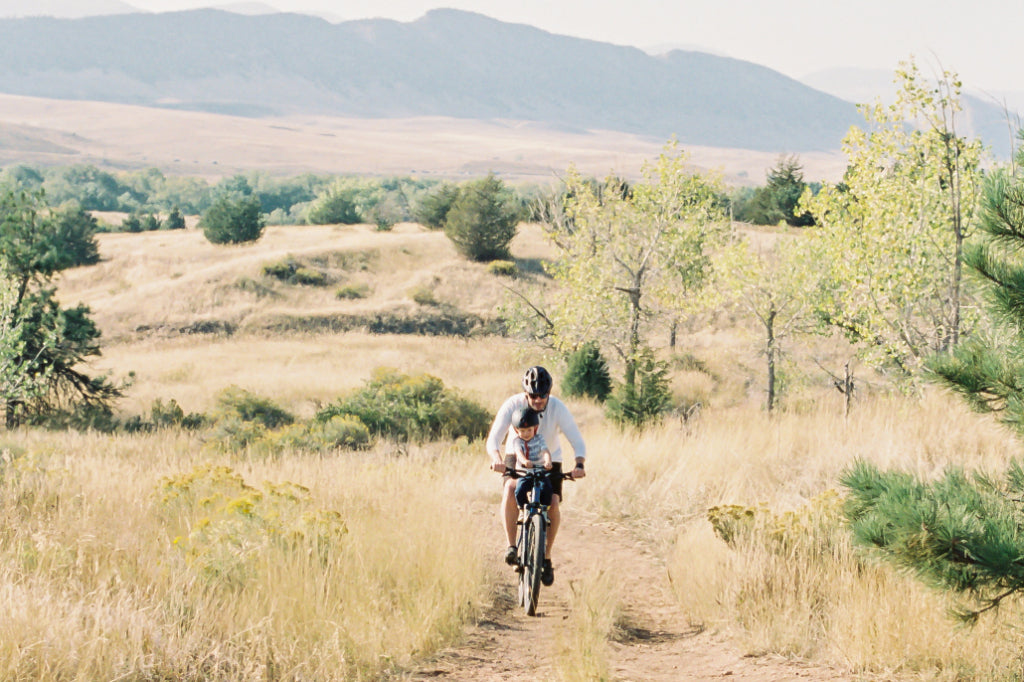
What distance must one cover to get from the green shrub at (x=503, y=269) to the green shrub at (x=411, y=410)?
26203 mm

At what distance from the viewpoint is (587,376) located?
28156mm

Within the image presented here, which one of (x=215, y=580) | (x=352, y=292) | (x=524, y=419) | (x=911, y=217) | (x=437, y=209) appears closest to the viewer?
(x=215, y=580)

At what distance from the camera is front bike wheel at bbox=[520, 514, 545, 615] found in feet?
22.3

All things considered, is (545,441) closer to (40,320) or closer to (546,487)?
(546,487)

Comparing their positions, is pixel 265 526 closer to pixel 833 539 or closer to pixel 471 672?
pixel 471 672

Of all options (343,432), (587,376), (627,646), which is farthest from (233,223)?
(627,646)

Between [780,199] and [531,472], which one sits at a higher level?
[780,199]

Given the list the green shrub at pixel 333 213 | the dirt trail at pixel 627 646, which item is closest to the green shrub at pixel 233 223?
the green shrub at pixel 333 213

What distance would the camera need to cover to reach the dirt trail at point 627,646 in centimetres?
570

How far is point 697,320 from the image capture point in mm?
44531

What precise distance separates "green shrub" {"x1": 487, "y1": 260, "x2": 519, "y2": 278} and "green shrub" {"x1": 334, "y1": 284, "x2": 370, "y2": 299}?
7159 mm

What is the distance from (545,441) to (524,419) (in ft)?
0.85

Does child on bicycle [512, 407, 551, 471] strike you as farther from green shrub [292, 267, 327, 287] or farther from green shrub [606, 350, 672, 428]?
green shrub [292, 267, 327, 287]

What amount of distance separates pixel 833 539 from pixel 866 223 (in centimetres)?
1018
